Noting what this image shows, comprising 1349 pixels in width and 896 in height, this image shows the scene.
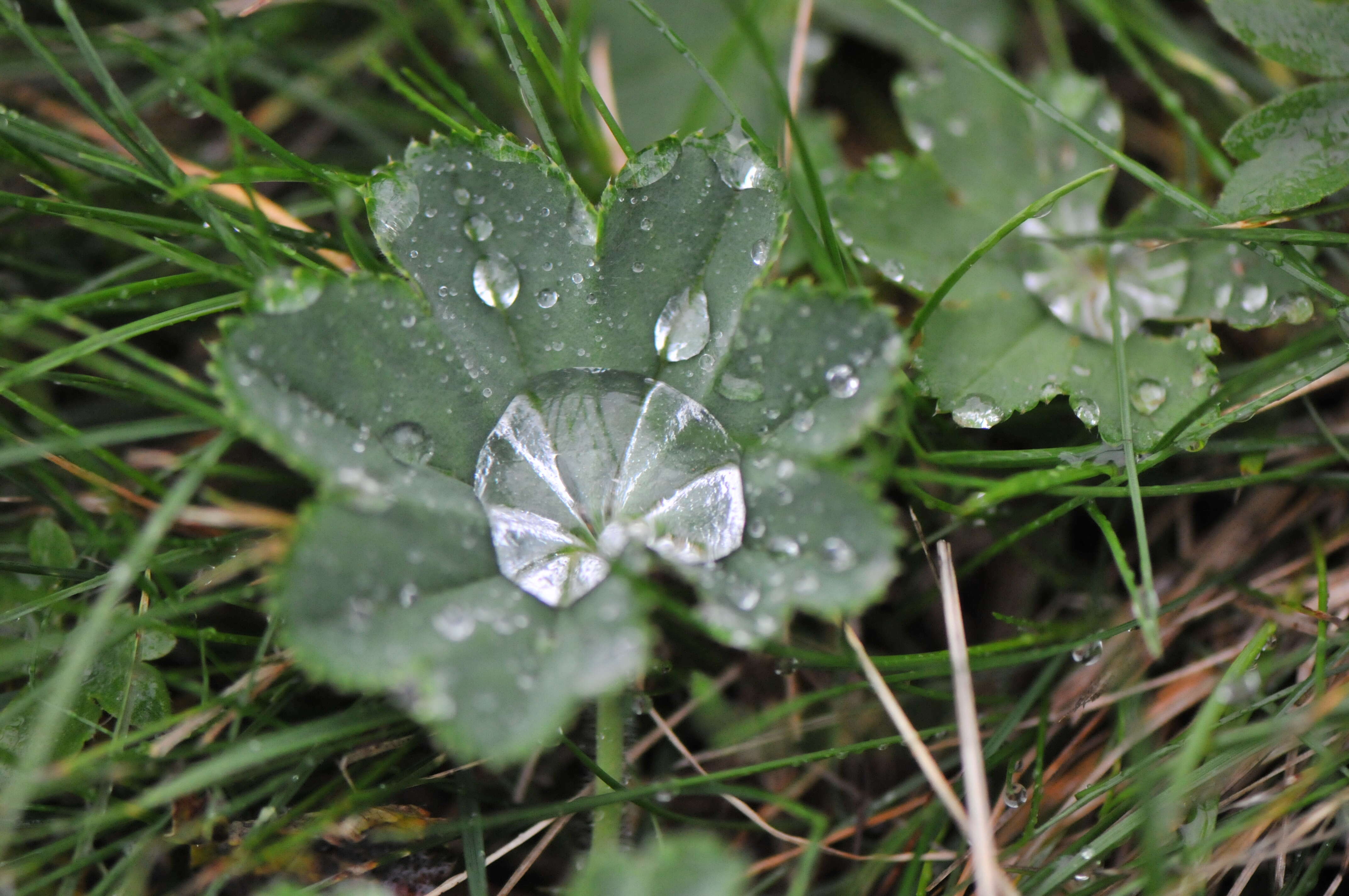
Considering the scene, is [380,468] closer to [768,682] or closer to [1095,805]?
[768,682]

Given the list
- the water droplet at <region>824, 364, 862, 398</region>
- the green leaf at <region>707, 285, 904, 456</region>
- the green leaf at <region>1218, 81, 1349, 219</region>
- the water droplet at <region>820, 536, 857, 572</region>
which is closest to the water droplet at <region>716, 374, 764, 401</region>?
the green leaf at <region>707, 285, 904, 456</region>

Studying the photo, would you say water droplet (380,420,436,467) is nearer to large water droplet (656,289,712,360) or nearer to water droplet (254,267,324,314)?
water droplet (254,267,324,314)

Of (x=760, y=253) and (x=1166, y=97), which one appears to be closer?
(x=760, y=253)

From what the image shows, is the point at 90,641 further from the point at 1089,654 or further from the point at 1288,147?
the point at 1288,147

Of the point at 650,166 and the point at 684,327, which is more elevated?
the point at 650,166

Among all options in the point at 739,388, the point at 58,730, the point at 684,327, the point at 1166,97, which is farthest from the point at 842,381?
the point at 58,730

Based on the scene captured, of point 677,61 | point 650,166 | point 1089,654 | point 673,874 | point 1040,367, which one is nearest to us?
point 673,874

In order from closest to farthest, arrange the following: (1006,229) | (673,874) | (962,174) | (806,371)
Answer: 1. (673,874)
2. (806,371)
3. (1006,229)
4. (962,174)
